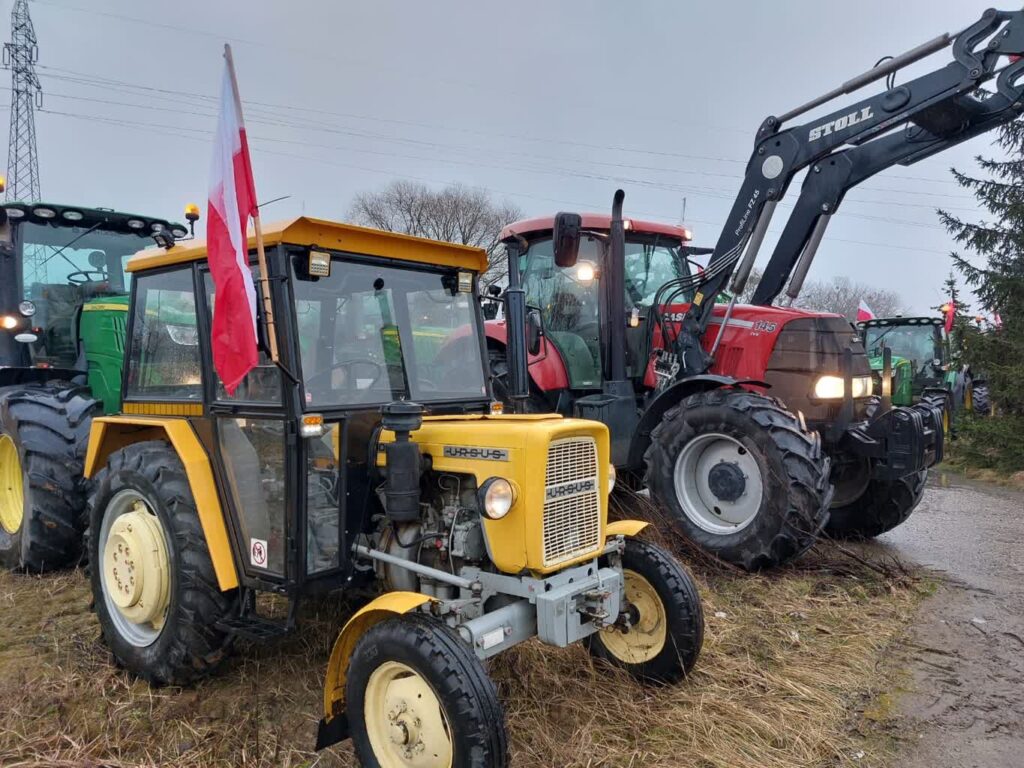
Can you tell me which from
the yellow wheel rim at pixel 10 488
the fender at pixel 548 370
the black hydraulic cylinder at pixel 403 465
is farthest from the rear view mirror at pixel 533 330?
the yellow wheel rim at pixel 10 488

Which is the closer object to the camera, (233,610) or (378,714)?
(378,714)

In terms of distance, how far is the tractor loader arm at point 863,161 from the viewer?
17.0 feet

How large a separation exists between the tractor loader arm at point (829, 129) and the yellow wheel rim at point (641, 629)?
2.74m

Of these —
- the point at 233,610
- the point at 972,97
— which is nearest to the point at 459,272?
the point at 233,610

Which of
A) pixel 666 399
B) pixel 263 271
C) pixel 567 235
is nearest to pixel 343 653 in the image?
pixel 263 271

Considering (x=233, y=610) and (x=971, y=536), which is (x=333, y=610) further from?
(x=971, y=536)

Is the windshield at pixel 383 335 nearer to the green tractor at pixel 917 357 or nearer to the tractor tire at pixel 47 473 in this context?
the tractor tire at pixel 47 473

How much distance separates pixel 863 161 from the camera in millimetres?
5715

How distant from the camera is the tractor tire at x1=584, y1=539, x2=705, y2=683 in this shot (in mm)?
3242

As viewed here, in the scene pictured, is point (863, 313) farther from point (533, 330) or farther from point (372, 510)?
point (372, 510)

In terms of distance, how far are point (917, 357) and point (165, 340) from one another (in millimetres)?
13391

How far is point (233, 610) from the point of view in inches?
127

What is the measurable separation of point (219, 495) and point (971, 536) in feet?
21.1

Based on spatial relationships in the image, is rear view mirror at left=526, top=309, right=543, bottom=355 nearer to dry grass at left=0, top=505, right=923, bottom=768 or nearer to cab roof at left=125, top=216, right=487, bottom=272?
cab roof at left=125, top=216, right=487, bottom=272
